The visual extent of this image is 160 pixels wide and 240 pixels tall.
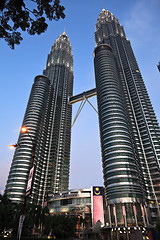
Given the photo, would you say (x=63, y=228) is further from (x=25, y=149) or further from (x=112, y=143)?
(x=25, y=149)

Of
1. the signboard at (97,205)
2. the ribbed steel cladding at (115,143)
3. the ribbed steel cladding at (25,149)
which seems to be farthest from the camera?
the ribbed steel cladding at (25,149)

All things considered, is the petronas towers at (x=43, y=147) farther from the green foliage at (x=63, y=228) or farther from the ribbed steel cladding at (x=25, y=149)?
the green foliage at (x=63, y=228)

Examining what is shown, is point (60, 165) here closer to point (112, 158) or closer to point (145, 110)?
point (112, 158)

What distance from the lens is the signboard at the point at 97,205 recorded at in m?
90.6

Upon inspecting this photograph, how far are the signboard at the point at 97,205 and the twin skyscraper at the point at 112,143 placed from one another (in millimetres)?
9373

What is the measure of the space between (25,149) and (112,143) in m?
67.0

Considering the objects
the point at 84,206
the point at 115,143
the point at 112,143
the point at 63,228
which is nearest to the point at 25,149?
the point at 84,206

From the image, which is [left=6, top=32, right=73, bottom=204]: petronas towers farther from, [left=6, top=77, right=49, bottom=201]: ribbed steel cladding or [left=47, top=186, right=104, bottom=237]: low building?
[left=47, top=186, right=104, bottom=237]: low building

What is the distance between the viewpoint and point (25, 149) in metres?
126

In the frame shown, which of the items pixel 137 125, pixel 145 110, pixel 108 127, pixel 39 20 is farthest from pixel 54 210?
pixel 39 20

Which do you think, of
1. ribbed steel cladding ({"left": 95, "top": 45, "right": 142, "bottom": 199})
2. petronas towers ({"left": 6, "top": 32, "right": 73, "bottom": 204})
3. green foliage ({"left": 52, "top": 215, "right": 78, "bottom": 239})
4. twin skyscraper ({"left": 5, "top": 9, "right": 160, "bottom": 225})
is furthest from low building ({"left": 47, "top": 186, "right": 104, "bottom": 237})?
green foliage ({"left": 52, "top": 215, "right": 78, "bottom": 239})

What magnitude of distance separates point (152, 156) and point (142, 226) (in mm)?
52765

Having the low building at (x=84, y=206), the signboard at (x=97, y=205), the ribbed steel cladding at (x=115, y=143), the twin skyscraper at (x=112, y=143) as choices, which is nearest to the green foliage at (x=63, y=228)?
the twin skyscraper at (x=112, y=143)

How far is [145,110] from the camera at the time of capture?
137 metres
